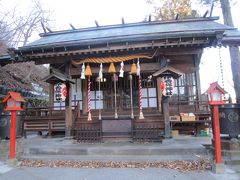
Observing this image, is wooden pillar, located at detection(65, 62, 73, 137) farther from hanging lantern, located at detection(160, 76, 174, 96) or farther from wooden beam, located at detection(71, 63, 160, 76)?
hanging lantern, located at detection(160, 76, 174, 96)

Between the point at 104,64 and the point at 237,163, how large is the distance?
6.10m

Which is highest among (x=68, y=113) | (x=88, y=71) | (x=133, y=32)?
(x=133, y=32)

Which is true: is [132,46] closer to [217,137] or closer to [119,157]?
[119,157]

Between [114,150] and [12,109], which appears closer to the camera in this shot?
[12,109]

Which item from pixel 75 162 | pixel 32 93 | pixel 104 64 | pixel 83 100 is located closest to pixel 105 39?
pixel 104 64

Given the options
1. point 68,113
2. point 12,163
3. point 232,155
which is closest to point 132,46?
point 68,113

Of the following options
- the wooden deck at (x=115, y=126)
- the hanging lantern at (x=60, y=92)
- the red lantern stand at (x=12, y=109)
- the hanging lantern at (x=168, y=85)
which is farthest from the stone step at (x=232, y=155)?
the red lantern stand at (x=12, y=109)

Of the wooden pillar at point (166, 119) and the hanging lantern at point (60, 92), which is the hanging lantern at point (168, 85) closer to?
the wooden pillar at point (166, 119)

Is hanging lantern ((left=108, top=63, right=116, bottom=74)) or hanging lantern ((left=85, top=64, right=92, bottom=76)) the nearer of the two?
hanging lantern ((left=108, top=63, right=116, bottom=74))

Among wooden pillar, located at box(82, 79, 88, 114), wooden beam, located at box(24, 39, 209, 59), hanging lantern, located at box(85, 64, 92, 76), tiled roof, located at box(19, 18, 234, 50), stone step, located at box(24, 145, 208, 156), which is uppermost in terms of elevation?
tiled roof, located at box(19, 18, 234, 50)

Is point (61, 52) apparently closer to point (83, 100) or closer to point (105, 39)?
point (105, 39)

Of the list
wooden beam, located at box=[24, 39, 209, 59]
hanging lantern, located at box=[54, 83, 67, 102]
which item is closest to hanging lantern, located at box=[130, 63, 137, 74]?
wooden beam, located at box=[24, 39, 209, 59]

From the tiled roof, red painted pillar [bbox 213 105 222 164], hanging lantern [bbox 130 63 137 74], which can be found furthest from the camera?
hanging lantern [bbox 130 63 137 74]

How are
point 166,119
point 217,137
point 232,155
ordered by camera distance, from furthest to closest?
point 166,119 < point 232,155 < point 217,137
